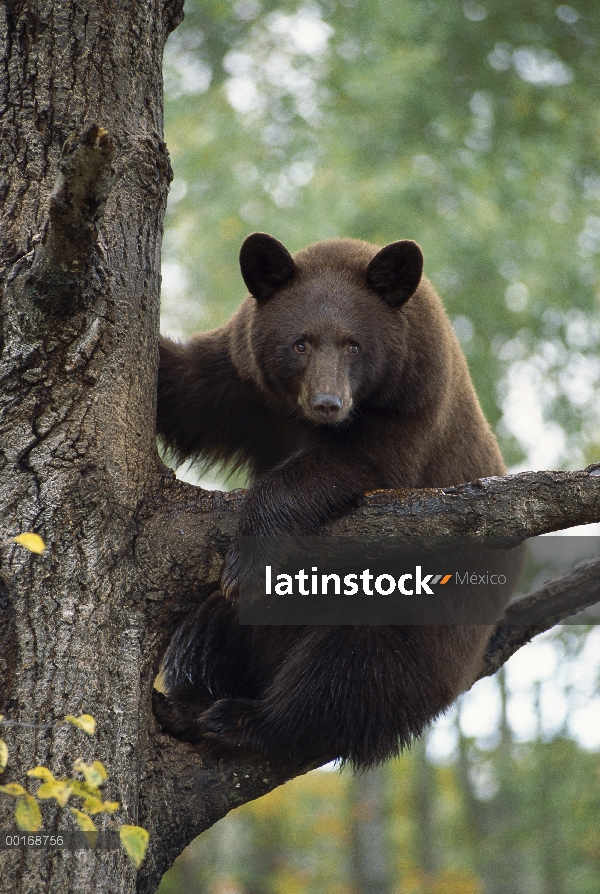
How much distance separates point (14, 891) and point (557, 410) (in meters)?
9.77

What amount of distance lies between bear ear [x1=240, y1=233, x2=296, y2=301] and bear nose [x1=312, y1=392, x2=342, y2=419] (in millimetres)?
860

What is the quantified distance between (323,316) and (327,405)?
67cm

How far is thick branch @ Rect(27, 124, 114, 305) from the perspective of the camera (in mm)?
2428

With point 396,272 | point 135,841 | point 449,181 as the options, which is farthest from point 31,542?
point 449,181

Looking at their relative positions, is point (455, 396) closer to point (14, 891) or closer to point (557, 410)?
point (14, 891)

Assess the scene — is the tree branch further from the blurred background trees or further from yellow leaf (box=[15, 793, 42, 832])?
the blurred background trees

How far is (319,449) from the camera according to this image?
4.11m

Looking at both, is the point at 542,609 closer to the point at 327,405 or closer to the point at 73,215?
the point at 327,405

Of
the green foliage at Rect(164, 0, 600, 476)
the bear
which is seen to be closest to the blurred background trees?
the green foliage at Rect(164, 0, 600, 476)

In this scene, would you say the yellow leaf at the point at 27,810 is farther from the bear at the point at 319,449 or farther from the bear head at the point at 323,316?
the bear head at the point at 323,316

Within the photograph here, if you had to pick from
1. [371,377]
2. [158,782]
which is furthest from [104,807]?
[371,377]

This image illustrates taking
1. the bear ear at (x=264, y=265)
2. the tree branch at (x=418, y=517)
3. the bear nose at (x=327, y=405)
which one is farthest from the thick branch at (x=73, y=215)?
the bear ear at (x=264, y=265)

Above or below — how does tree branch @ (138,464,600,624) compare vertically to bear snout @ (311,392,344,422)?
below

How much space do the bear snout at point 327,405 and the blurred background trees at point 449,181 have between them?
6.55m
